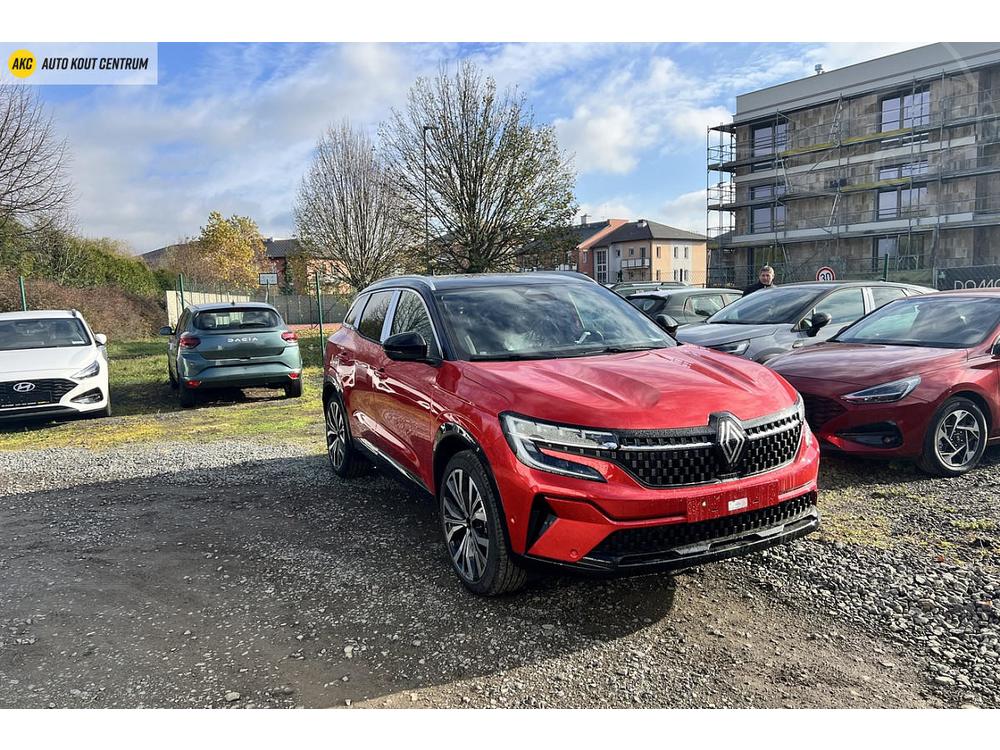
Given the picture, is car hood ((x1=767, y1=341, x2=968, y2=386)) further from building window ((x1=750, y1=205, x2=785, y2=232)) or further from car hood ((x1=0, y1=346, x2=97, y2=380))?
building window ((x1=750, y1=205, x2=785, y2=232))

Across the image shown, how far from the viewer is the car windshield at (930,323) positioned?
5.99 m

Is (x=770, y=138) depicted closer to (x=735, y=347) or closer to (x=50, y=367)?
(x=735, y=347)

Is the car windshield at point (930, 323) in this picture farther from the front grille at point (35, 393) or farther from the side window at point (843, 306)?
the front grille at point (35, 393)

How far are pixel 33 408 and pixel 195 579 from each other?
6.32m

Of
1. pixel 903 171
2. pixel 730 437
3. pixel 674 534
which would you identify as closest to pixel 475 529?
pixel 674 534

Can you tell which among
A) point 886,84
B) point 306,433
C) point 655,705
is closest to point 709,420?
point 655,705

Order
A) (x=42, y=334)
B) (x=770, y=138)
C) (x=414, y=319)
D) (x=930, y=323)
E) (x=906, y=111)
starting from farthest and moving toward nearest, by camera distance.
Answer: (x=770, y=138)
(x=906, y=111)
(x=42, y=334)
(x=930, y=323)
(x=414, y=319)

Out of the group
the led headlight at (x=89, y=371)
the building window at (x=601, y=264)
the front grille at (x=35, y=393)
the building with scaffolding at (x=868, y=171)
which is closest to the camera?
the front grille at (x=35, y=393)

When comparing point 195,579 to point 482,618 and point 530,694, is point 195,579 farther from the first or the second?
point 530,694

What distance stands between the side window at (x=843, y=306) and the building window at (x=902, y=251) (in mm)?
36786

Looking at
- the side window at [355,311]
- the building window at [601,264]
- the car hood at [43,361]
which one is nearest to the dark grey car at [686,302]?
the side window at [355,311]

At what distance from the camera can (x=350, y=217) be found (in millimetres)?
31344

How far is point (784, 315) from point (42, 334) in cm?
997

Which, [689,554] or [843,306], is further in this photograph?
[843,306]
